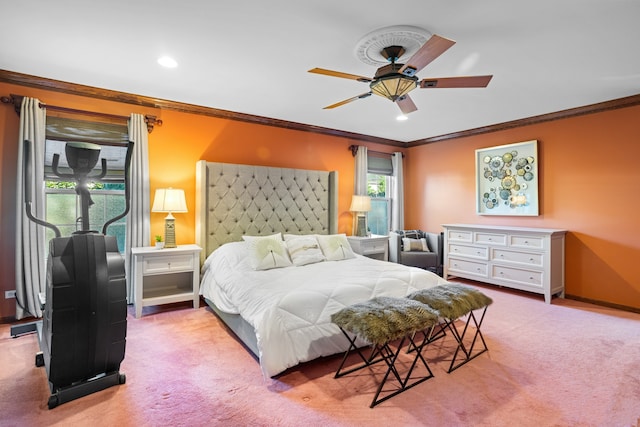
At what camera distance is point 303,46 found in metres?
2.65

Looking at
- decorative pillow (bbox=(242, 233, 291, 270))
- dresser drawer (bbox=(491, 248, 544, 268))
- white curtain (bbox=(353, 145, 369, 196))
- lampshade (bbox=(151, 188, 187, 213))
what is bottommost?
dresser drawer (bbox=(491, 248, 544, 268))

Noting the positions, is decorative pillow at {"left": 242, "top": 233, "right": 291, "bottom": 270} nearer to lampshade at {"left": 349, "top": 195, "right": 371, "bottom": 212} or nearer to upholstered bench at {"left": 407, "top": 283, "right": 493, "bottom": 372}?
upholstered bench at {"left": 407, "top": 283, "right": 493, "bottom": 372}

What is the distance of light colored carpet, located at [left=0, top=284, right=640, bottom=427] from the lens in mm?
1944

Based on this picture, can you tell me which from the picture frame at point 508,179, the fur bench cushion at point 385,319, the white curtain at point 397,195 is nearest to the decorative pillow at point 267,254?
the fur bench cushion at point 385,319

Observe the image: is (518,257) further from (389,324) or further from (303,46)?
(303,46)

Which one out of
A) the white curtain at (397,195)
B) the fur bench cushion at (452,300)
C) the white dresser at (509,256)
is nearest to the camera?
the fur bench cushion at (452,300)

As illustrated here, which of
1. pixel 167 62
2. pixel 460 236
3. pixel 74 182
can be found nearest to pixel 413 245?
pixel 460 236

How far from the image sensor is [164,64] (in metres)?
2.98

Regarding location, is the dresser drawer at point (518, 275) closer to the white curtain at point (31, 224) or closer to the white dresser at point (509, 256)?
the white dresser at point (509, 256)

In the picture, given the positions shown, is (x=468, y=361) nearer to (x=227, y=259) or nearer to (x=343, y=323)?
(x=343, y=323)

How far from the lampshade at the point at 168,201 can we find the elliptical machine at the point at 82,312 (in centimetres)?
144

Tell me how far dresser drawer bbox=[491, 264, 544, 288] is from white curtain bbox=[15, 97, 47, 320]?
566cm

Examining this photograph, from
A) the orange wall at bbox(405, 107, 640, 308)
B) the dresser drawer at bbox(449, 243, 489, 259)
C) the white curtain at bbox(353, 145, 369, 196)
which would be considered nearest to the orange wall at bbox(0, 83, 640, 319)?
the orange wall at bbox(405, 107, 640, 308)

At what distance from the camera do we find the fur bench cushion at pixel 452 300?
2.51 meters
